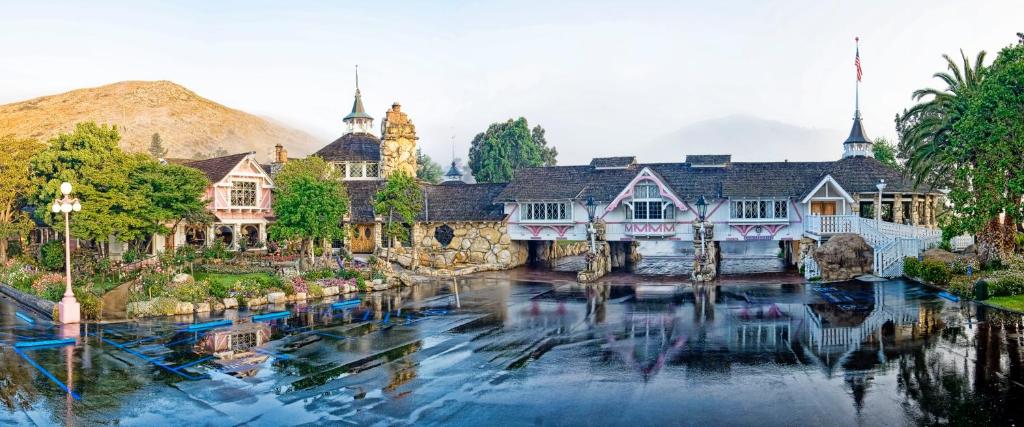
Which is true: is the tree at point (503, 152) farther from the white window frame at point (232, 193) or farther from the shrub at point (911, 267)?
the shrub at point (911, 267)

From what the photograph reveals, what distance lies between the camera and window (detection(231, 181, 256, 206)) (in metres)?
45.4

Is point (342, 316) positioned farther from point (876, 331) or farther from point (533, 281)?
point (876, 331)

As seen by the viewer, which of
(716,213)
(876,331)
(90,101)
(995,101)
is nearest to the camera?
(876,331)

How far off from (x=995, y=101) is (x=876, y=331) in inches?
446

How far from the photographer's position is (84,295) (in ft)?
80.7

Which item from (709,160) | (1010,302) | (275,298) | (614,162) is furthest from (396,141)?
(1010,302)

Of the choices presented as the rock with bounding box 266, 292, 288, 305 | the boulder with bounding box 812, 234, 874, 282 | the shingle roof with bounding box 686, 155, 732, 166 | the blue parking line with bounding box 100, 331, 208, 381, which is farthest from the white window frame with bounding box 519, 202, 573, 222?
the blue parking line with bounding box 100, 331, 208, 381

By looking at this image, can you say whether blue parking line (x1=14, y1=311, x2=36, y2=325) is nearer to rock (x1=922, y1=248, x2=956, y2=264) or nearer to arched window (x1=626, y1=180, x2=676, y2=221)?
arched window (x1=626, y1=180, x2=676, y2=221)

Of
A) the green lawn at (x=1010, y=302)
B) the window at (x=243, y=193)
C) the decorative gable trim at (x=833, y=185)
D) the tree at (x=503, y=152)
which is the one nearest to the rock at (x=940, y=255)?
the green lawn at (x=1010, y=302)

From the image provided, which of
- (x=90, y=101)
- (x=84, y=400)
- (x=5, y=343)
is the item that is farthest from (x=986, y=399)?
(x=90, y=101)

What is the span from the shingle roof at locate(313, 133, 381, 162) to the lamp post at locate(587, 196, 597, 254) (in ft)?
72.0

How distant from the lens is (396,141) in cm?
5362

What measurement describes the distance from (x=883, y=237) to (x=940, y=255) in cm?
271

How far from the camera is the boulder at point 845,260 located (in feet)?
107
